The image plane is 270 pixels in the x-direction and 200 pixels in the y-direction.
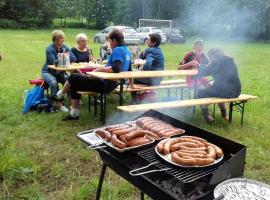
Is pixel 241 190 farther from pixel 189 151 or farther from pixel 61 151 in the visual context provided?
pixel 61 151

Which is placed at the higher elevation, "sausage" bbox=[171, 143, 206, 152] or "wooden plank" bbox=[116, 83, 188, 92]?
"sausage" bbox=[171, 143, 206, 152]

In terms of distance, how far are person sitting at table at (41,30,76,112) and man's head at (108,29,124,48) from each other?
1385 millimetres

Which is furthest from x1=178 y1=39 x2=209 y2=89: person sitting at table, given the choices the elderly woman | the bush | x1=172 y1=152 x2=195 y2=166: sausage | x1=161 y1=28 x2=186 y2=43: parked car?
the bush

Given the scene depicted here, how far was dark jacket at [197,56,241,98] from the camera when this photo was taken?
5.50 metres

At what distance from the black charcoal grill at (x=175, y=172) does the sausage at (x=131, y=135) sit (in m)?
0.10

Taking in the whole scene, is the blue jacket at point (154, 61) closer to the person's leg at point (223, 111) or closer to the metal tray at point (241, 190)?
the person's leg at point (223, 111)

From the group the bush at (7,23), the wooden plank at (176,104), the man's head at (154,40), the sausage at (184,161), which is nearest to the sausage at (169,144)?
the sausage at (184,161)

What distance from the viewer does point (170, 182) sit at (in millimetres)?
2166

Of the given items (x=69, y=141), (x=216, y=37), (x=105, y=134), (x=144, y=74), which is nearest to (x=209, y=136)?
(x=105, y=134)

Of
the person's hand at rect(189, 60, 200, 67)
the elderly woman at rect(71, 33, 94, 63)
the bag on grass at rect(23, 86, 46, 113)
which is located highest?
the elderly woman at rect(71, 33, 94, 63)

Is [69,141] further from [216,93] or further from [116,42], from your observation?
[216,93]

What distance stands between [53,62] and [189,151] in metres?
4.80

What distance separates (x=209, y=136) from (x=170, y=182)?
2.08 feet

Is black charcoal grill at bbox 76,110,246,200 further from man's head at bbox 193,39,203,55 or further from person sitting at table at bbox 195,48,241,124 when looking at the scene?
man's head at bbox 193,39,203,55
